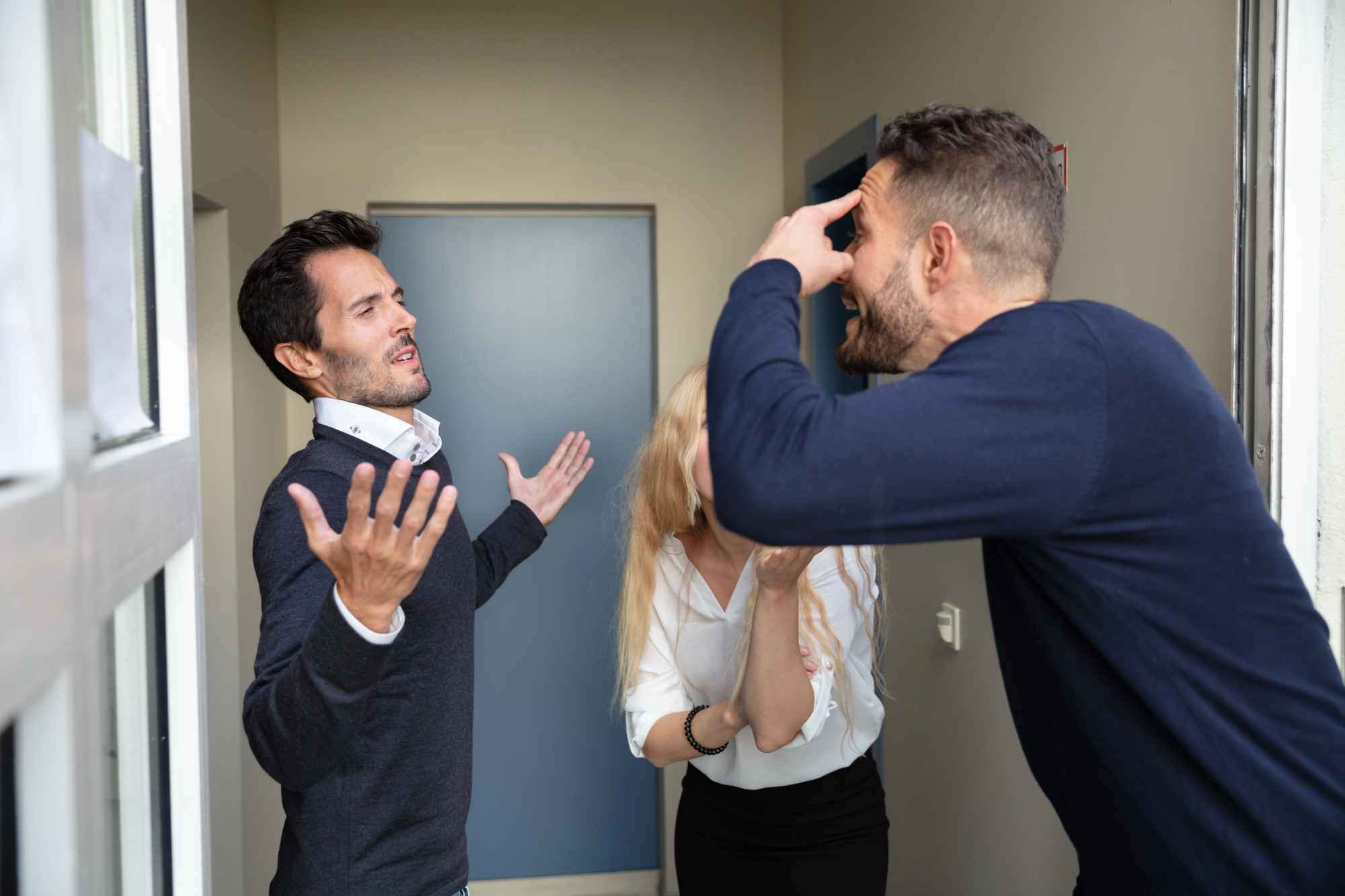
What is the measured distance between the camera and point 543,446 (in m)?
2.78

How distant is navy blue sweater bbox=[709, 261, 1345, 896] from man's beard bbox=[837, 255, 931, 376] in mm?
165

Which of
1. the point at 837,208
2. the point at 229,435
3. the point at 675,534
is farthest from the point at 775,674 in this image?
the point at 229,435

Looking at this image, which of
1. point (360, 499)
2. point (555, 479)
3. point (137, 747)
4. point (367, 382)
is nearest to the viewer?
point (137, 747)

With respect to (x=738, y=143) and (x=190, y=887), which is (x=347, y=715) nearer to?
(x=190, y=887)

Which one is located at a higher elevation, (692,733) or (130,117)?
(130,117)

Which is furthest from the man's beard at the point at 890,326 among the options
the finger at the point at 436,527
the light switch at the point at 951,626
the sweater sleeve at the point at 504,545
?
the light switch at the point at 951,626

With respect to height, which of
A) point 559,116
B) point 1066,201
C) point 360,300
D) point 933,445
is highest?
point 559,116

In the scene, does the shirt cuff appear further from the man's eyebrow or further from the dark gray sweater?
the man's eyebrow

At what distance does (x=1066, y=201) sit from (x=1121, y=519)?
0.91m

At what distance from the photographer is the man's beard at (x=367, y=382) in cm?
138

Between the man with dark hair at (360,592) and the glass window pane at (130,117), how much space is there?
0.51 feet

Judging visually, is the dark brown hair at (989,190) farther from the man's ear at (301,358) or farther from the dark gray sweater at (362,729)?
the man's ear at (301,358)

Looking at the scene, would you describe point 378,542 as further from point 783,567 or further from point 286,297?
point 286,297

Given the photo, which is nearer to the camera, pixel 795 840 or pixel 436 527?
pixel 436 527
